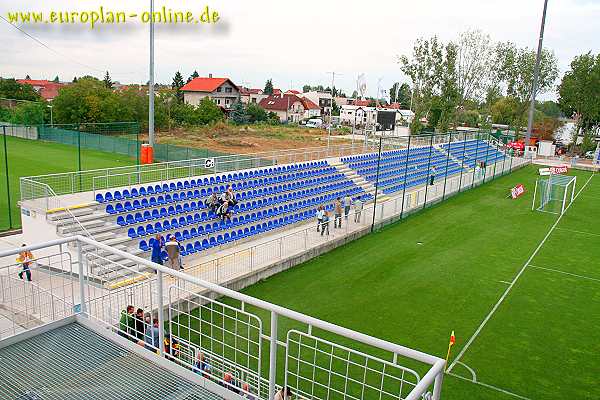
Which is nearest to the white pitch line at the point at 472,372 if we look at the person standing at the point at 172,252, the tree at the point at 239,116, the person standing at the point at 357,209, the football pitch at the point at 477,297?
the football pitch at the point at 477,297

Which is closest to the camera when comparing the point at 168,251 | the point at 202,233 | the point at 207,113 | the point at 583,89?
the point at 168,251

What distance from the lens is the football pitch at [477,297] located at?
1078 centimetres

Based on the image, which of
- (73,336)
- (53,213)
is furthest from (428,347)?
(53,213)

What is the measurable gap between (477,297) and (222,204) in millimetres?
9965

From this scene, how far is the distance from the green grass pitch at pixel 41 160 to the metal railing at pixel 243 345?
15.7m

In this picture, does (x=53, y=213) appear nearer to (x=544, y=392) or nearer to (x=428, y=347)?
(x=428, y=347)

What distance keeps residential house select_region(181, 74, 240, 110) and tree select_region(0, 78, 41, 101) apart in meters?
27.9

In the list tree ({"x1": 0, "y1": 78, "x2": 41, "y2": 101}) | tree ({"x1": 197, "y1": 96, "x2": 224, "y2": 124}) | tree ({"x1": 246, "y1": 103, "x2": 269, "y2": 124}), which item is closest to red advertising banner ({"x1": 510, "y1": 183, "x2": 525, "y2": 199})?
tree ({"x1": 197, "y1": 96, "x2": 224, "y2": 124})

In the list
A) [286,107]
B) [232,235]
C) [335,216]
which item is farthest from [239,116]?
[232,235]

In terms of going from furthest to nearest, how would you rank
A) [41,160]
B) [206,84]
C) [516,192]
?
[206,84], [41,160], [516,192]

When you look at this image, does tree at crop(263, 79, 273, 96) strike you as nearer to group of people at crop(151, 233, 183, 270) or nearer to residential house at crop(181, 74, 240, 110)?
residential house at crop(181, 74, 240, 110)

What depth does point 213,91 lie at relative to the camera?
90875mm

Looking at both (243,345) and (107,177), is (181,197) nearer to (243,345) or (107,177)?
(107,177)

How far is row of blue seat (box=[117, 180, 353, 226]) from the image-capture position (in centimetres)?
1639
